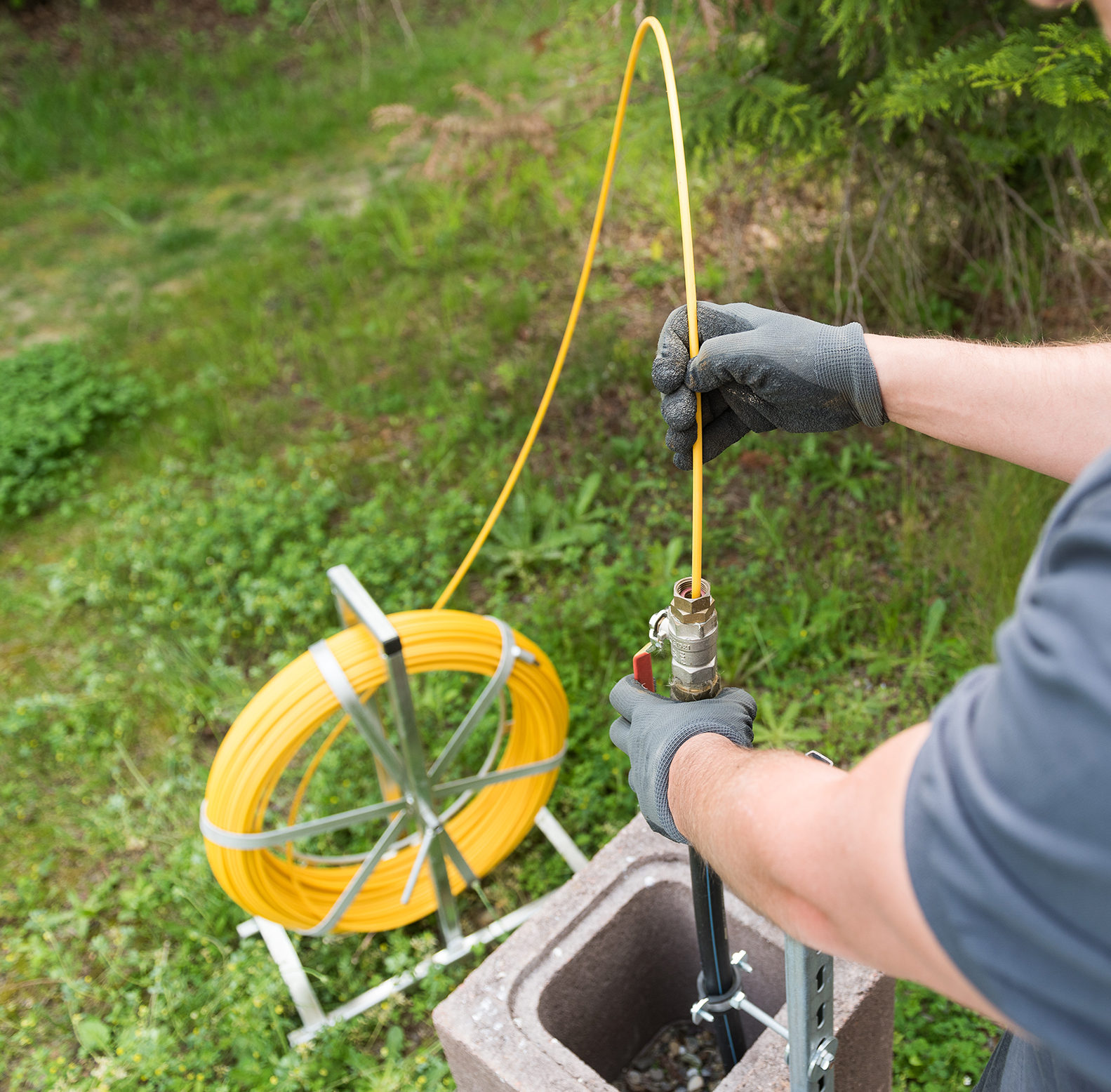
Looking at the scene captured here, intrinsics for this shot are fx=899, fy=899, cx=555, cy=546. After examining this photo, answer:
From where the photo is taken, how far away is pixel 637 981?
211 centimetres

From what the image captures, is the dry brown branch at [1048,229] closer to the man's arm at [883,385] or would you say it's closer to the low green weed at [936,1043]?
the man's arm at [883,385]

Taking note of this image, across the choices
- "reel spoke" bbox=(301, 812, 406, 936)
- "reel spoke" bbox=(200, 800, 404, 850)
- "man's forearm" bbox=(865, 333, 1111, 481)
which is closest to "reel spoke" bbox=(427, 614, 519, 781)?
"reel spoke" bbox=(301, 812, 406, 936)

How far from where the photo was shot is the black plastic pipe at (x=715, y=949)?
1.52 m

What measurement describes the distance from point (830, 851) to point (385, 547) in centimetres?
289

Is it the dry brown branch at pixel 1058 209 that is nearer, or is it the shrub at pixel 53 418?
the dry brown branch at pixel 1058 209

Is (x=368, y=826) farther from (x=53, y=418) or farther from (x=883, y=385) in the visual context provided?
(x=53, y=418)

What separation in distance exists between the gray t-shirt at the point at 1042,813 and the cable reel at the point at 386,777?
4.84 feet

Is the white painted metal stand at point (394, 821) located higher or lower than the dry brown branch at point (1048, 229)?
lower

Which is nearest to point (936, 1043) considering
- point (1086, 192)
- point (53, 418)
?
point (1086, 192)

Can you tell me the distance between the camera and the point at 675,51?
3.26m

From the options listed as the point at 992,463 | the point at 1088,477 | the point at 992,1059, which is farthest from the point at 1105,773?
the point at 992,463

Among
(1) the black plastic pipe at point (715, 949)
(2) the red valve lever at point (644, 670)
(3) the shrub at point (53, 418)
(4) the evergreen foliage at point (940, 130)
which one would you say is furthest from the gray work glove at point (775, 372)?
(3) the shrub at point (53, 418)

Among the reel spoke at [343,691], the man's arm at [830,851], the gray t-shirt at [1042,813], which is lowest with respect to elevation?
the reel spoke at [343,691]

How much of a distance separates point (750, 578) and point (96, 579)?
2.69 m
